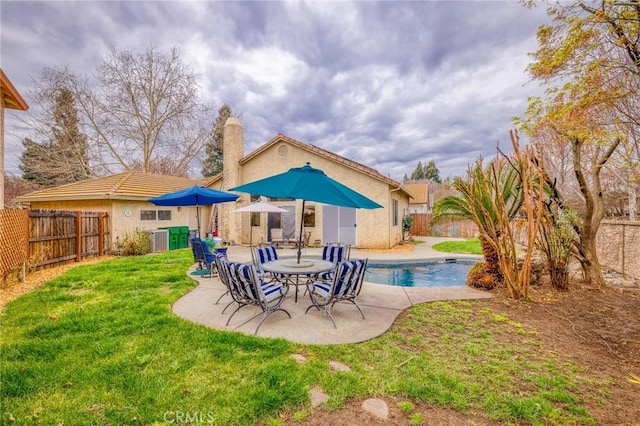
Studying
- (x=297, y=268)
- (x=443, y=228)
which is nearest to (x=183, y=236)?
(x=297, y=268)

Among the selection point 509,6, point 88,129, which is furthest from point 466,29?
point 88,129

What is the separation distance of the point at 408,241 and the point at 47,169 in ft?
84.7

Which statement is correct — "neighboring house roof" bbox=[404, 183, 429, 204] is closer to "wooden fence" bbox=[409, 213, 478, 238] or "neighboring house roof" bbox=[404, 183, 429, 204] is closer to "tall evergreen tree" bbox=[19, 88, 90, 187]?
"wooden fence" bbox=[409, 213, 478, 238]

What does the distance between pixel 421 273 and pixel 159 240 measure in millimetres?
11649

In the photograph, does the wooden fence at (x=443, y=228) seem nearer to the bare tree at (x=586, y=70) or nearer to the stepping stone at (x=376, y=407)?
the bare tree at (x=586, y=70)

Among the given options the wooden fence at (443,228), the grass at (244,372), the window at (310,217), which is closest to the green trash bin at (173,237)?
the window at (310,217)

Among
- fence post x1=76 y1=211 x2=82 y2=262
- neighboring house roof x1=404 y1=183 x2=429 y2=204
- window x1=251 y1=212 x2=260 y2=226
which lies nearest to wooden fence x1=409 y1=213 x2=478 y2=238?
window x1=251 y1=212 x2=260 y2=226

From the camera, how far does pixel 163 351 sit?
3.46 meters

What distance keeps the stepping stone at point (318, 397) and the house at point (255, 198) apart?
11.8 m

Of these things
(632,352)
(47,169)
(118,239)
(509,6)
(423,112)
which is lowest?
(632,352)

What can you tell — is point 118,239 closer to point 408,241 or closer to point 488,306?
point 488,306

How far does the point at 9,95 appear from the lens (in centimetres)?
806

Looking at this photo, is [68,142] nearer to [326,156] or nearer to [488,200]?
[326,156]

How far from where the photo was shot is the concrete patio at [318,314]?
13.3 feet
